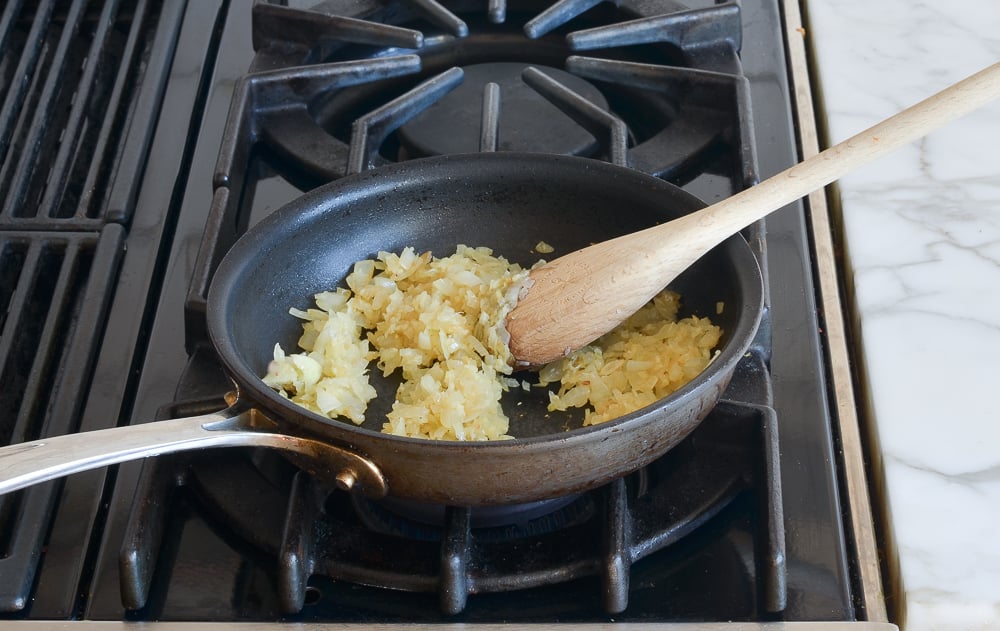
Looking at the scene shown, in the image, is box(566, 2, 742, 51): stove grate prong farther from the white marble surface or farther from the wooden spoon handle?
the wooden spoon handle

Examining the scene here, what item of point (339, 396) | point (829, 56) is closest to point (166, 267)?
point (339, 396)

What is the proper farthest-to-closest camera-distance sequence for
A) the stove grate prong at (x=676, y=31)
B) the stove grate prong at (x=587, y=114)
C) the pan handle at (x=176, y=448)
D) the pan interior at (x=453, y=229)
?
the stove grate prong at (x=676, y=31), the stove grate prong at (x=587, y=114), the pan interior at (x=453, y=229), the pan handle at (x=176, y=448)

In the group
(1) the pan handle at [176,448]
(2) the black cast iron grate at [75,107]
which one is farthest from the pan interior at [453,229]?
(2) the black cast iron grate at [75,107]

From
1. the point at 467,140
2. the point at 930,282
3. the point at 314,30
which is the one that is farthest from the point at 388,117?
the point at 930,282

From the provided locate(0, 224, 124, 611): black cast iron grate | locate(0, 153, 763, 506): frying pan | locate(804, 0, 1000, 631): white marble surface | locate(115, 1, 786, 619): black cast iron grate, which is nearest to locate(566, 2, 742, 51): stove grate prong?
locate(115, 1, 786, 619): black cast iron grate

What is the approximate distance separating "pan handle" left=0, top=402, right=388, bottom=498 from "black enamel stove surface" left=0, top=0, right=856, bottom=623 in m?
0.07

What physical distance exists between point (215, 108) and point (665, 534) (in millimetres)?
736

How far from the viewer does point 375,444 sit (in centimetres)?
67

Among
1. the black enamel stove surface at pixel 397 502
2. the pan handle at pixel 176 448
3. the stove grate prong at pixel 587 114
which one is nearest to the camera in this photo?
the pan handle at pixel 176 448

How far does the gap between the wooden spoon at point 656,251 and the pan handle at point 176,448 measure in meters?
0.24

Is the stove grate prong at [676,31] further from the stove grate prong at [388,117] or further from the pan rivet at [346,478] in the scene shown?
the pan rivet at [346,478]

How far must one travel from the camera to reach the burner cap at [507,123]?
112 cm

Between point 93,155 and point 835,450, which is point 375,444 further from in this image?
point 93,155

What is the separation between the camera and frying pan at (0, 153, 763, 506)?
0.67m
